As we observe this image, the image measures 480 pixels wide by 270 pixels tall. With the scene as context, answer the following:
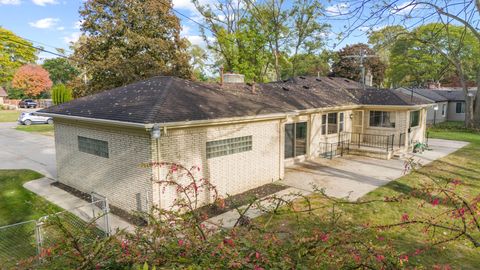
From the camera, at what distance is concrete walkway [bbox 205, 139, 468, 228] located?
10430mm

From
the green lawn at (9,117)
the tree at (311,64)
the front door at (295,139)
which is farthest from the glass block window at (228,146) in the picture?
the green lawn at (9,117)

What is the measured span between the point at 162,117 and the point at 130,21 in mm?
15979

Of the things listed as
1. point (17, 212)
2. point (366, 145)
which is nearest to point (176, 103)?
point (17, 212)

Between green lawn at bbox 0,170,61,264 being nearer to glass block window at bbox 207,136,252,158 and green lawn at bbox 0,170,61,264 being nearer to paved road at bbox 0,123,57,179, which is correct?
paved road at bbox 0,123,57,179

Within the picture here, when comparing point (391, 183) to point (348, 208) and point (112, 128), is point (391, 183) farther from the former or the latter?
point (112, 128)

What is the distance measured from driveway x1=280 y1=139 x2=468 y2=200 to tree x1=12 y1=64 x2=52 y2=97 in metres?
59.7

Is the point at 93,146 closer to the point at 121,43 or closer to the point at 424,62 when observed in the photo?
the point at 121,43

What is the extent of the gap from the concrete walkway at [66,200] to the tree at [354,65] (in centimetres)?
3333

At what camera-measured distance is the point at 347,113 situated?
17.4m

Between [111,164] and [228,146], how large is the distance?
3491 mm

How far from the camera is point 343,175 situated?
41.1 ft

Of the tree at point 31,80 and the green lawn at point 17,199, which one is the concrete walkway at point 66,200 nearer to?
the green lawn at point 17,199

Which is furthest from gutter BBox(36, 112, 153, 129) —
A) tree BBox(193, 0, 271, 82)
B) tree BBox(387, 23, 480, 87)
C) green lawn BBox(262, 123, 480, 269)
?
tree BBox(387, 23, 480, 87)

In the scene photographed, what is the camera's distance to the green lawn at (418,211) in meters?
6.22
